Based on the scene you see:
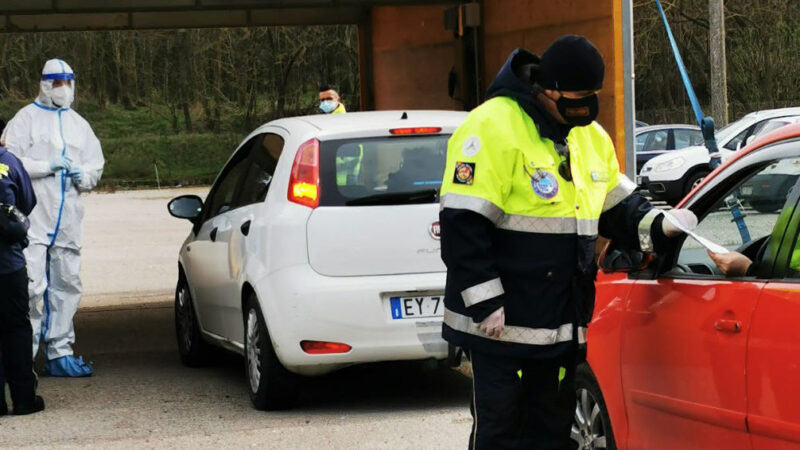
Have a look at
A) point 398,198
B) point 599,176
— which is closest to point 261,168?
point 398,198

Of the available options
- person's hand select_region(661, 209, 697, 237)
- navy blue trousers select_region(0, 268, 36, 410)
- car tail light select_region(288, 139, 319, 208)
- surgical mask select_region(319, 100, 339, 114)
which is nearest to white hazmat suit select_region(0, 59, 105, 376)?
navy blue trousers select_region(0, 268, 36, 410)

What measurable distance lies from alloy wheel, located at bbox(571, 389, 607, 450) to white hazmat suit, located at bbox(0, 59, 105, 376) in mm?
4937

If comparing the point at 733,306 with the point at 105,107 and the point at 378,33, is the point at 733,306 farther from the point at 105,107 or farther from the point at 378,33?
the point at 105,107

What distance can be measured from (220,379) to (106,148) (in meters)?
48.1

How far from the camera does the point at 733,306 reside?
13.3 feet

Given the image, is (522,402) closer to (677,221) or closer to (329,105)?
(677,221)

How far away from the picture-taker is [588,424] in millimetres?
5258

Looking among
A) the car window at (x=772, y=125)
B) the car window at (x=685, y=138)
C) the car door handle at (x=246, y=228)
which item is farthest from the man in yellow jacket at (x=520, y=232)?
the car window at (x=685, y=138)

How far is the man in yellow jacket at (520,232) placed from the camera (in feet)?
14.3

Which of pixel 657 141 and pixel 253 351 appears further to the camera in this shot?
pixel 657 141

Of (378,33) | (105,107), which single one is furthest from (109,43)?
(378,33)

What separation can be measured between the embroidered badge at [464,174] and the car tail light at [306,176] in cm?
304

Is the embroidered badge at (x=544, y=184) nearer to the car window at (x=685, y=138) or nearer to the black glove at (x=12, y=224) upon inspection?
the black glove at (x=12, y=224)

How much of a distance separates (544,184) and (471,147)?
0.27 m
